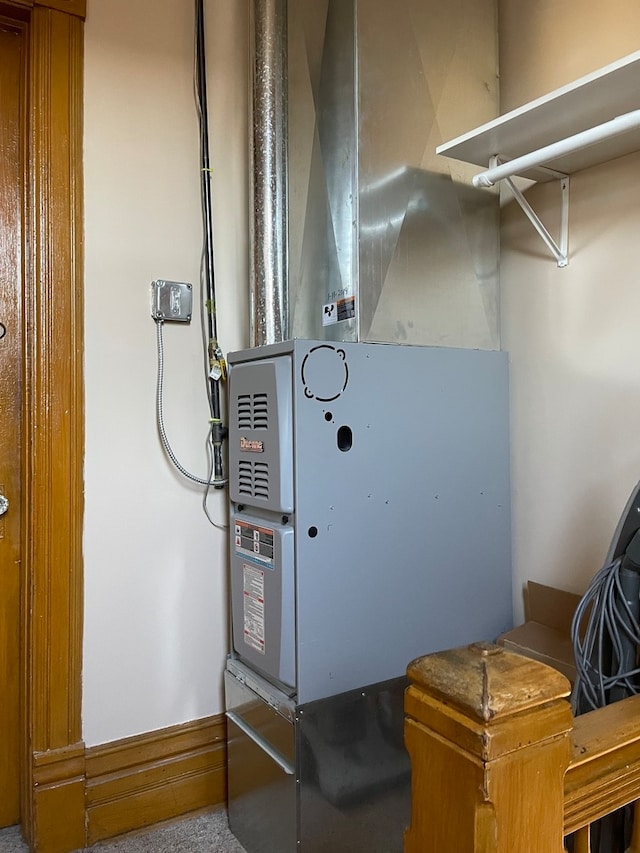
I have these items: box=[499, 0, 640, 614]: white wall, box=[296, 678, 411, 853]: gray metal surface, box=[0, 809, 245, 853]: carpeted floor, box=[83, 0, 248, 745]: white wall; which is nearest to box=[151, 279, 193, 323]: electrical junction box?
box=[83, 0, 248, 745]: white wall

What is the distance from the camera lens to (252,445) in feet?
5.20

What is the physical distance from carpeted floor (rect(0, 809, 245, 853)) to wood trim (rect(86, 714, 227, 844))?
27mm

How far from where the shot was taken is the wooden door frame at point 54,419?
1.66 metres

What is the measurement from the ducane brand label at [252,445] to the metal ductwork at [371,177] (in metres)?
0.29

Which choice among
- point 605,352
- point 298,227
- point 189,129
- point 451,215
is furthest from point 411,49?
point 605,352

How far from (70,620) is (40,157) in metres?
1.26

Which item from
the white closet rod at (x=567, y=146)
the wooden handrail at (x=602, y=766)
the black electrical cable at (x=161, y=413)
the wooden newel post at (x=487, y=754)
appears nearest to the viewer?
the wooden newel post at (x=487, y=754)

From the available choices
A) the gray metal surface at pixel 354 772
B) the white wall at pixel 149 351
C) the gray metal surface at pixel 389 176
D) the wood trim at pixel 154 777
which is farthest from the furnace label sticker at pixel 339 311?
the wood trim at pixel 154 777

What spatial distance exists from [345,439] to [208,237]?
0.80 metres

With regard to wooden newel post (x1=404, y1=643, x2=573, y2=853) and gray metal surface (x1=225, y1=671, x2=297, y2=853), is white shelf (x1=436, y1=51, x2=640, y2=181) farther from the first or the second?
gray metal surface (x1=225, y1=671, x2=297, y2=853)

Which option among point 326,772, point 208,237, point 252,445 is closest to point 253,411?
point 252,445

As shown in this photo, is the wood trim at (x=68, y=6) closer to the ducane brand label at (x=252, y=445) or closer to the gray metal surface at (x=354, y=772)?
the ducane brand label at (x=252, y=445)

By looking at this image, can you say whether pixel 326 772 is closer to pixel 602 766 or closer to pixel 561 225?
pixel 602 766

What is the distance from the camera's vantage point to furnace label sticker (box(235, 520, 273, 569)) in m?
1.51
